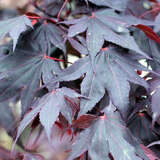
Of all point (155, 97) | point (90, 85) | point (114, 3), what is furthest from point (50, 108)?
point (114, 3)

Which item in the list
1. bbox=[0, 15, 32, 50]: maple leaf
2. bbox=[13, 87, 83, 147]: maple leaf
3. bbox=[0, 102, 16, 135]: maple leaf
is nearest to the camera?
bbox=[13, 87, 83, 147]: maple leaf

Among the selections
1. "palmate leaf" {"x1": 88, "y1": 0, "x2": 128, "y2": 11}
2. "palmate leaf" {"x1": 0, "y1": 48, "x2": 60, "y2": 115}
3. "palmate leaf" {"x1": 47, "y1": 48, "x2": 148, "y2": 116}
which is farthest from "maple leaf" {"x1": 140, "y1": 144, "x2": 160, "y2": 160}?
"palmate leaf" {"x1": 88, "y1": 0, "x2": 128, "y2": 11}

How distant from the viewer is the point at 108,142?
69cm

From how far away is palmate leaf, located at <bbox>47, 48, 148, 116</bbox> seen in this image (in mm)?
688

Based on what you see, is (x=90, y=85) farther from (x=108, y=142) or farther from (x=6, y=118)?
(x=6, y=118)

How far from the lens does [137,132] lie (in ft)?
2.73

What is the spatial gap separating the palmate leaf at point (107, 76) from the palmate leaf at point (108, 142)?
2.4 inches

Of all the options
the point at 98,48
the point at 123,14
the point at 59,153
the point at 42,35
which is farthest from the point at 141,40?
the point at 59,153

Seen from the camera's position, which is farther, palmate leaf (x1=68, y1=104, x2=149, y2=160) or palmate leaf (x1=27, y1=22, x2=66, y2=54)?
palmate leaf (x1=27, y1=22, x2=66, y2=54)

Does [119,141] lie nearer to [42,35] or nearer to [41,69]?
[41,69]

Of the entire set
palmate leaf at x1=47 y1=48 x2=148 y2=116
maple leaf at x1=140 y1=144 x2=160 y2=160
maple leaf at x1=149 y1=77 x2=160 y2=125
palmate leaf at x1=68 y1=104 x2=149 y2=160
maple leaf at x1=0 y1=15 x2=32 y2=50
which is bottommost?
maple leaf at x1=140 y1=144 x2=160 y2=160

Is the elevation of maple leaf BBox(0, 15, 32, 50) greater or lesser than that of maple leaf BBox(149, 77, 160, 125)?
greater

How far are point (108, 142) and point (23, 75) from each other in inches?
13.3

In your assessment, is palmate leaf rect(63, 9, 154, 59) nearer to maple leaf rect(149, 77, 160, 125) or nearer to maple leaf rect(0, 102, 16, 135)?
maple leaf rect(149, 77, 160, 125)
